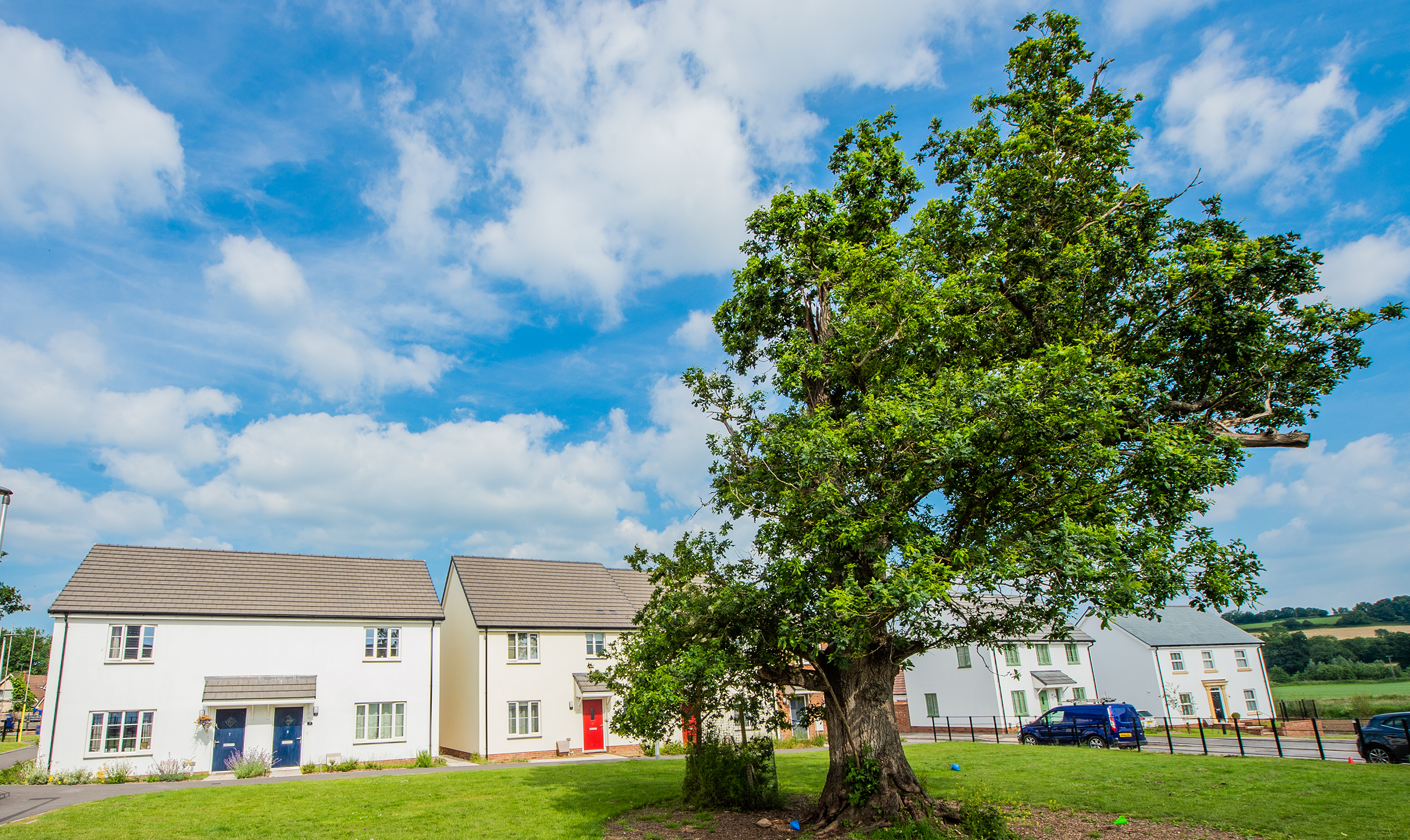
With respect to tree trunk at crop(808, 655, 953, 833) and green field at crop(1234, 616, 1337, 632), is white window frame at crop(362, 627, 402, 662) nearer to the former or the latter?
tree trunk at crop(808, 655, 953, 833)

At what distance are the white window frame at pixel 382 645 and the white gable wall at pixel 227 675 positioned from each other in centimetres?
11

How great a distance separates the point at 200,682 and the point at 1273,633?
398ft

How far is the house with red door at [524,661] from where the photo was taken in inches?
1169

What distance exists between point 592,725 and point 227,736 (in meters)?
13.1

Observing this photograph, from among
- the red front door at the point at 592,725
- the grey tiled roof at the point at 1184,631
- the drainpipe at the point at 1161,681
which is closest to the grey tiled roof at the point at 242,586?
the red front door at the point at 592,725

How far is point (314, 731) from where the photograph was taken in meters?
26.6

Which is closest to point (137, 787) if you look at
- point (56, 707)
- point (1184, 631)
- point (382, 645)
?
point (56, 707)

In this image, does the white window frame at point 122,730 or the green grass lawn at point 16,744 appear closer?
the white window frame at point 122,730

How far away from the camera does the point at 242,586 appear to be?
1104 inches

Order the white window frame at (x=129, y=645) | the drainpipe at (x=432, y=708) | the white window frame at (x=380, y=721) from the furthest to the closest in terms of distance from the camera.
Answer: the drainpipe at (x=432, y=708)
the white window frame at (x=380, y=721)
the white window frame at (x=129, y=645)

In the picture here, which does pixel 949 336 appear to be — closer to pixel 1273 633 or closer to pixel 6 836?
pixel 6 836

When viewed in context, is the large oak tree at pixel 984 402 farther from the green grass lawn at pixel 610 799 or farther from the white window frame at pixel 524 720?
the white window frame at pixel 524 720

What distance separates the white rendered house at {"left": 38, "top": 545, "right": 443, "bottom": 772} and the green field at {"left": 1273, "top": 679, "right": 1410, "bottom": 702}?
62.3 metres

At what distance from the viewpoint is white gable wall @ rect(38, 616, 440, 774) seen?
23797 mm
